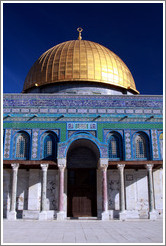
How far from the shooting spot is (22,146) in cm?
1744

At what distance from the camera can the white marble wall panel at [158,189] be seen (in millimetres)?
17469

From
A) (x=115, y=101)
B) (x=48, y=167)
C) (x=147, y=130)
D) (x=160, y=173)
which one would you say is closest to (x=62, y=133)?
(x=48, y=167)

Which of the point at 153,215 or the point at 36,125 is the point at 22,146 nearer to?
the point at 36,125

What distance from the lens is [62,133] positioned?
1733 centimetres

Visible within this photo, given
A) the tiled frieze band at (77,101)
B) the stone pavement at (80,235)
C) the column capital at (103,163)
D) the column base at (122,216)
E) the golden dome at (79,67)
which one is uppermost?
the golden dome at (79,67)

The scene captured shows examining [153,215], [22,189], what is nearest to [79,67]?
[22,189]

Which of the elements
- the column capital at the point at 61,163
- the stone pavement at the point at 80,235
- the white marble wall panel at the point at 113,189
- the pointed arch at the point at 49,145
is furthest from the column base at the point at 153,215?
the pointed arch at the point at 49,145

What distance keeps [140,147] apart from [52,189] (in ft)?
20.6

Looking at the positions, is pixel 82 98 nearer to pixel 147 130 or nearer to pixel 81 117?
pixel 81 117

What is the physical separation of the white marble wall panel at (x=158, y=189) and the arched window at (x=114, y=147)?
2.92m

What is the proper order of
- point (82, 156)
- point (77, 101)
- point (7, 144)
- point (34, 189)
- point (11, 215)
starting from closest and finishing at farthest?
1. point (11, 215)
2. point (7, 144)
3. point (34, 189)
4. point (77, 101)
5. point (82, 156)

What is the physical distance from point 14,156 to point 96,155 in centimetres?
521

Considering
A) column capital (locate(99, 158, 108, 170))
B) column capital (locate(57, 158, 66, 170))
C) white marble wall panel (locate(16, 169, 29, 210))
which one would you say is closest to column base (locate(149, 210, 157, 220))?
column capital (locate(99, 158, 108, 170))

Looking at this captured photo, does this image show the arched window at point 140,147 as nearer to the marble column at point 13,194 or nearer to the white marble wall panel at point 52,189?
the white marble wall panel at point 52,189
